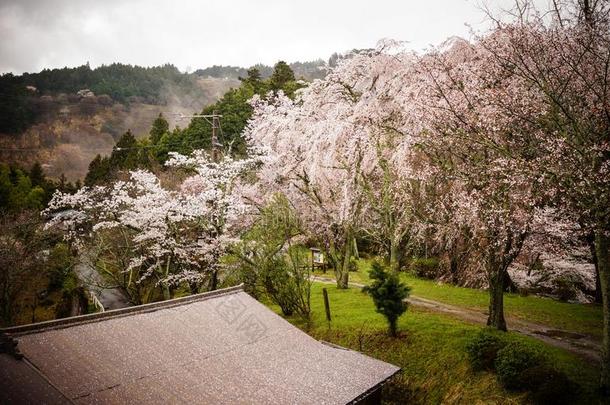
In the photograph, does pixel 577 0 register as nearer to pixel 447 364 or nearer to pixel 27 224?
pixel 447 364

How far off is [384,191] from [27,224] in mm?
23218

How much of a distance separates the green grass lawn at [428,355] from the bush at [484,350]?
240mm

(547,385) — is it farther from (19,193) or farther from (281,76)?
(19,193)

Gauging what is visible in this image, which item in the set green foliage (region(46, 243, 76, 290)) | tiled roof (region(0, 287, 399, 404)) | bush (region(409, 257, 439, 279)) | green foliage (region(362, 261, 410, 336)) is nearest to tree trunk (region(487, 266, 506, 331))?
green foliage (region(362, 261, 410, 336))

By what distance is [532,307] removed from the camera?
55.5 feet

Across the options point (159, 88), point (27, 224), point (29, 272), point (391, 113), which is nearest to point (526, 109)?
point (391, 113)

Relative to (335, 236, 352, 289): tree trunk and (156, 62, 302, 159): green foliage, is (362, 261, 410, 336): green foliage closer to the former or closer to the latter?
(335, 236, 352, 289): tree trunk

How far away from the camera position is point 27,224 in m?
23.3

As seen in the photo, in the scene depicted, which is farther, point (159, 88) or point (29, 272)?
point (159, 88)

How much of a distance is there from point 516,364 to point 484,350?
0.96 meters

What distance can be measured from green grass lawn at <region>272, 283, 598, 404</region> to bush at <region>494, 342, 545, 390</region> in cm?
25

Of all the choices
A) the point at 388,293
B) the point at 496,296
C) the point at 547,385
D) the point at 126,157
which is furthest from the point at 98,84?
the point at 547,385

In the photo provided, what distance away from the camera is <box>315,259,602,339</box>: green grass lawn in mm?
14406

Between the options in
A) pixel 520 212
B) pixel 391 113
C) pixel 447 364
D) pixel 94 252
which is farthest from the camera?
pixel 94 252
